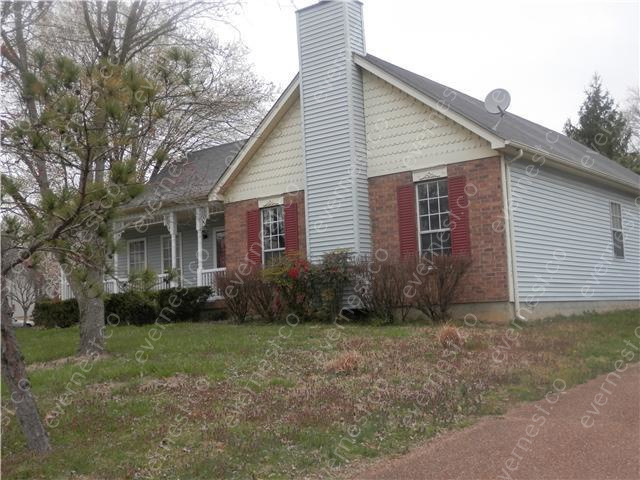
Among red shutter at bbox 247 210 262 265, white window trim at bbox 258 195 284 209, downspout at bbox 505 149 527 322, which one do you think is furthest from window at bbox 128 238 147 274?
downspout at bbox 505 149 527 322

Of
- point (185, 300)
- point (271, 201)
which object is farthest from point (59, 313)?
point (271, 201)

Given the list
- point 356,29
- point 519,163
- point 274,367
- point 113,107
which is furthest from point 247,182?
point 113,107

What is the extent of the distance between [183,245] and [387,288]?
10.3 m

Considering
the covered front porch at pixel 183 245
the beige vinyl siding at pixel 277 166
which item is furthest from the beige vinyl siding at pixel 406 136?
the covered front porch at pixel 183 245

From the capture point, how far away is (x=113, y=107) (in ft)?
18.1

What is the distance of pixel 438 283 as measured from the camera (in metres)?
13.0

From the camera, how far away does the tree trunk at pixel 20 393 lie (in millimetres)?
6387

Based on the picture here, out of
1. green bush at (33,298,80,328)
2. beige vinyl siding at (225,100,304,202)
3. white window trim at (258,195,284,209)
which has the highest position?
beige vinyl siding at (225,100,304,202)

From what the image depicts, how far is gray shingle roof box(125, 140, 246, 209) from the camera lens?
14492 mm

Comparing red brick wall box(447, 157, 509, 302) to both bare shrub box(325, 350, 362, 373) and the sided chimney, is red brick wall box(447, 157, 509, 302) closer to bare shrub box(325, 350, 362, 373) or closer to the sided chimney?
the sided chimney

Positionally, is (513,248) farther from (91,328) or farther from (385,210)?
(91,328)

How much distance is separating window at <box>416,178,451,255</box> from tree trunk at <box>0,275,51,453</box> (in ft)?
29.9

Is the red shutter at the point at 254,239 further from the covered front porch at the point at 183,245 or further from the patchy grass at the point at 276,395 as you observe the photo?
the patchy grass at the point at 276,395

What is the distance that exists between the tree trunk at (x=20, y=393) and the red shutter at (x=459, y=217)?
9013 millimetres
